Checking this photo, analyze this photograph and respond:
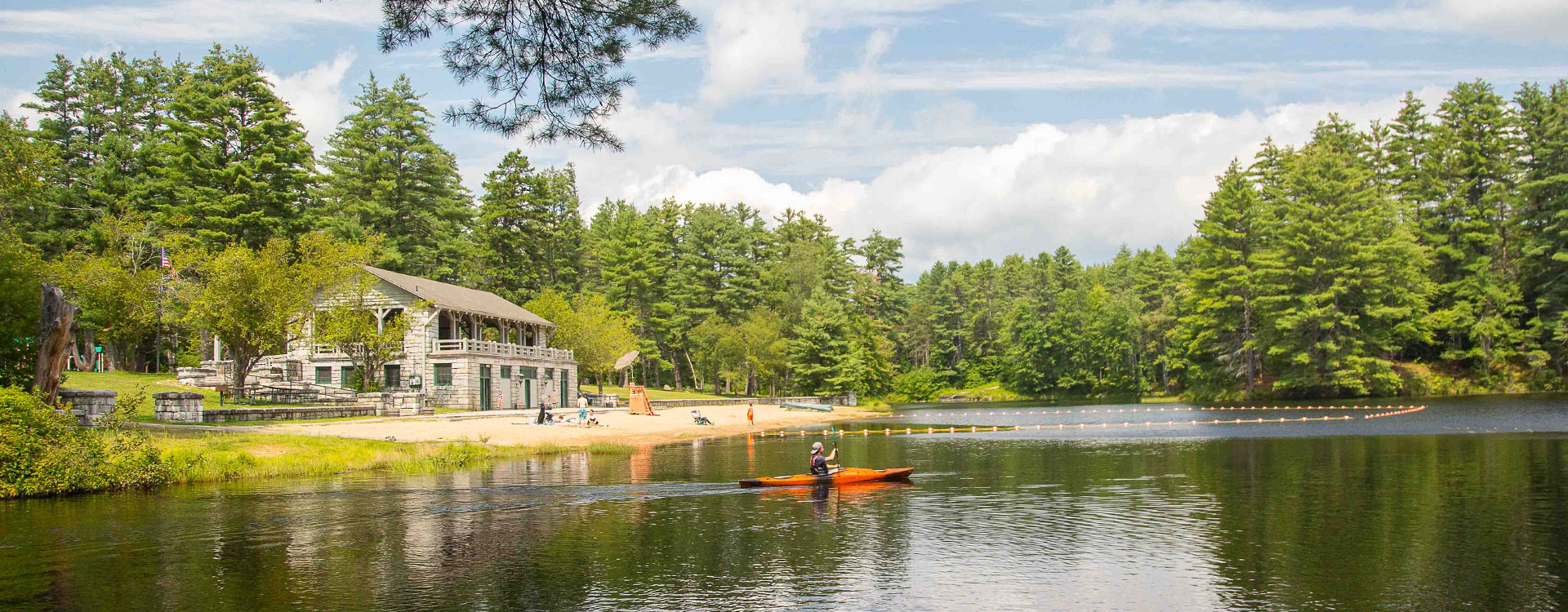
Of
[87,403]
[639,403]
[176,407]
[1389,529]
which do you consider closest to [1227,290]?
[639,403]

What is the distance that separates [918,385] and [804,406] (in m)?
38.2

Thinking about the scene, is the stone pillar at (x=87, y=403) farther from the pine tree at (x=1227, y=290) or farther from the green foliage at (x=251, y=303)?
the pine tree at (x=1227, y=290)

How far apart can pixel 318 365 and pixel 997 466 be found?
42518 millimetres

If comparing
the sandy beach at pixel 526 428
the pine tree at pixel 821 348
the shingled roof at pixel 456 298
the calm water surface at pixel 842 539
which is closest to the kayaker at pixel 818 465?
the calm water surface at pixel 842 539

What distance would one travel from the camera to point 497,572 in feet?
52.5

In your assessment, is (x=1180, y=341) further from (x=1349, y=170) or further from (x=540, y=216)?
(x=540, y=216)

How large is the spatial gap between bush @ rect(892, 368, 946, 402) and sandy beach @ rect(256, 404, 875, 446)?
51.9m

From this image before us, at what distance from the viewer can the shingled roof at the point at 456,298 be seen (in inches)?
2270

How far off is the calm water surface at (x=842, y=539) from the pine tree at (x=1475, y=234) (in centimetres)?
4310

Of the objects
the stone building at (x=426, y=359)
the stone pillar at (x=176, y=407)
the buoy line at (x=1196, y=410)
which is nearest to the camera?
the stone pillar at (x=176, y=407)

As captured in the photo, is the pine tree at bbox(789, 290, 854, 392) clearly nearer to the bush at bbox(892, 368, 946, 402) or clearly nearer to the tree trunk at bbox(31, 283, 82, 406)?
the bush at bbox(892, 368, 946, 402)

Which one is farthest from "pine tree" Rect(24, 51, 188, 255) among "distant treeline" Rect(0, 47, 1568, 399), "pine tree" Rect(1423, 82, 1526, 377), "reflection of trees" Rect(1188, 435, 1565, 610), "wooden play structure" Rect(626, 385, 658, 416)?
"pine tree" Rect(1423, 82, 1526, 377)

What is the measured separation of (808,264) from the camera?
10319 centimetres

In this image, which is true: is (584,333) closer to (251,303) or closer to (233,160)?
(233,160)
